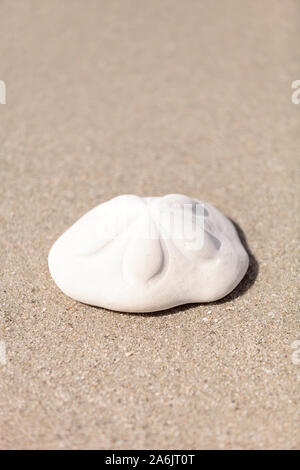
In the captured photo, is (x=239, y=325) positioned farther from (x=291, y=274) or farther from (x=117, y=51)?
(x=117, y=51)

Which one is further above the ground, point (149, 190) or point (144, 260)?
point (144, 260)

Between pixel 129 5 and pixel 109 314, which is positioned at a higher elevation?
pixel 129 5

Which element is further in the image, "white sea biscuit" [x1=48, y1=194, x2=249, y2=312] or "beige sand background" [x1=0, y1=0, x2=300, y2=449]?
"white sea biscuit" [x1=48, y1=194, x2=249, y2=312]
